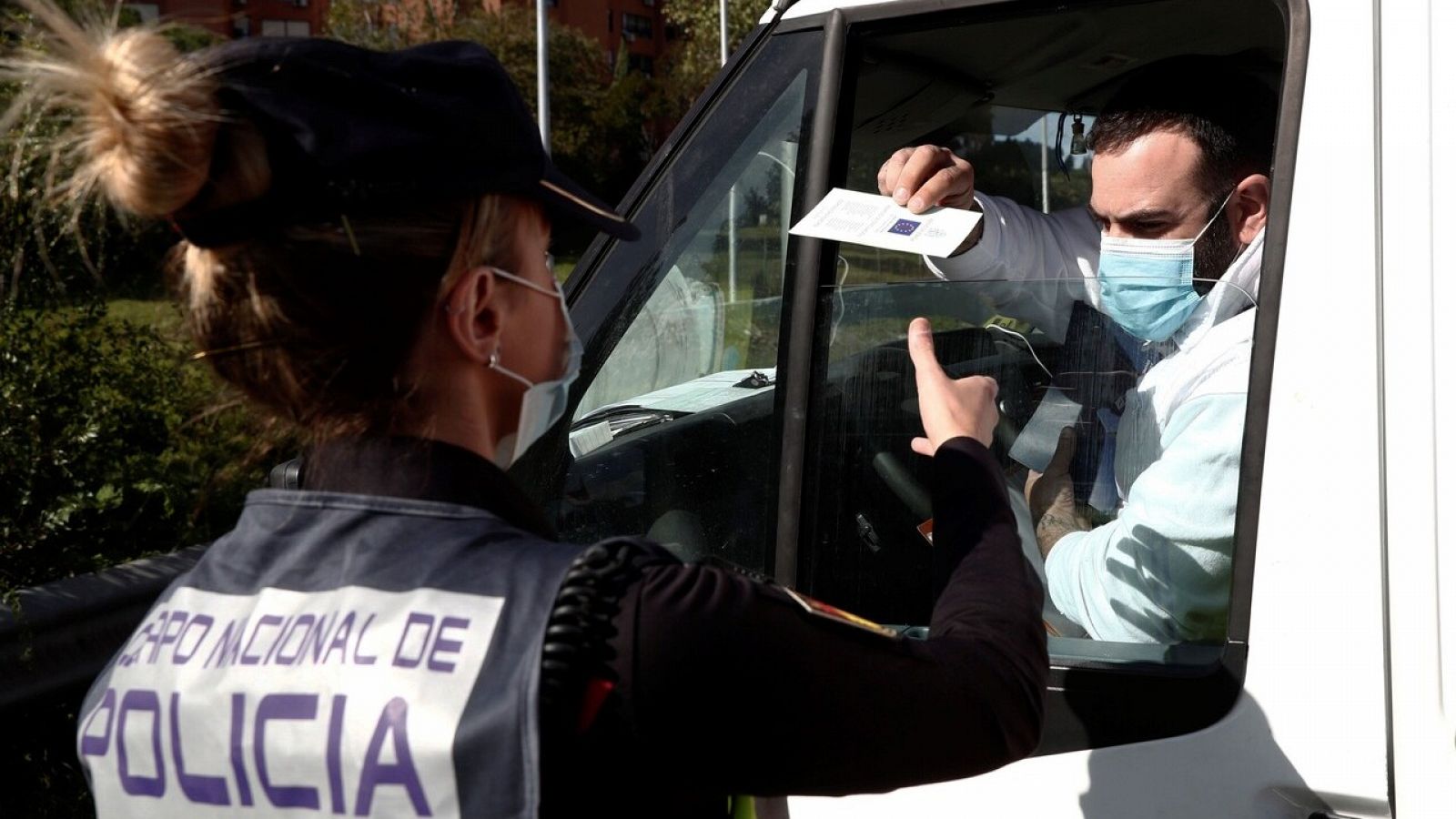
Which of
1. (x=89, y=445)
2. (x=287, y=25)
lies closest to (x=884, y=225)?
(x=89, y=445)

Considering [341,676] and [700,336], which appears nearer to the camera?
[341,676]

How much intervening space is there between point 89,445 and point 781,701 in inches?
178

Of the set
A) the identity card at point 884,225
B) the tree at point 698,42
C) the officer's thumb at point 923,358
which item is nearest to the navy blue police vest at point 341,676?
the officer's thumb at point 923,358

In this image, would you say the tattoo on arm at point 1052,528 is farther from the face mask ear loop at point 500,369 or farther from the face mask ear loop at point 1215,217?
the face mask ear loop at point 500,369

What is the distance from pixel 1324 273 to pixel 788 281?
69 centimetres

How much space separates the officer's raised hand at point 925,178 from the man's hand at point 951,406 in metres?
0.45

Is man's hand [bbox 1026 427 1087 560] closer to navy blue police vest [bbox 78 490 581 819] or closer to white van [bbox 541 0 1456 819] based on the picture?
white van [bbox 541 0 1456 819]

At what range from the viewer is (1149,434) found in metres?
1.68

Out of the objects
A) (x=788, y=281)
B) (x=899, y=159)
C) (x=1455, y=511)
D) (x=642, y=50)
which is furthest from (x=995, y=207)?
(x=642, y=50)

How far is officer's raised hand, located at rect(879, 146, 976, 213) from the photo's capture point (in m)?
1.92

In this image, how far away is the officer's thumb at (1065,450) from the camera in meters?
1.73

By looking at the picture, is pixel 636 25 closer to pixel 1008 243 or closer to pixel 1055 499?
pixel 1008 243

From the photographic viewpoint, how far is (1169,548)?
5.32 ft

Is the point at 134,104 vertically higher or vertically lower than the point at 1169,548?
higher
